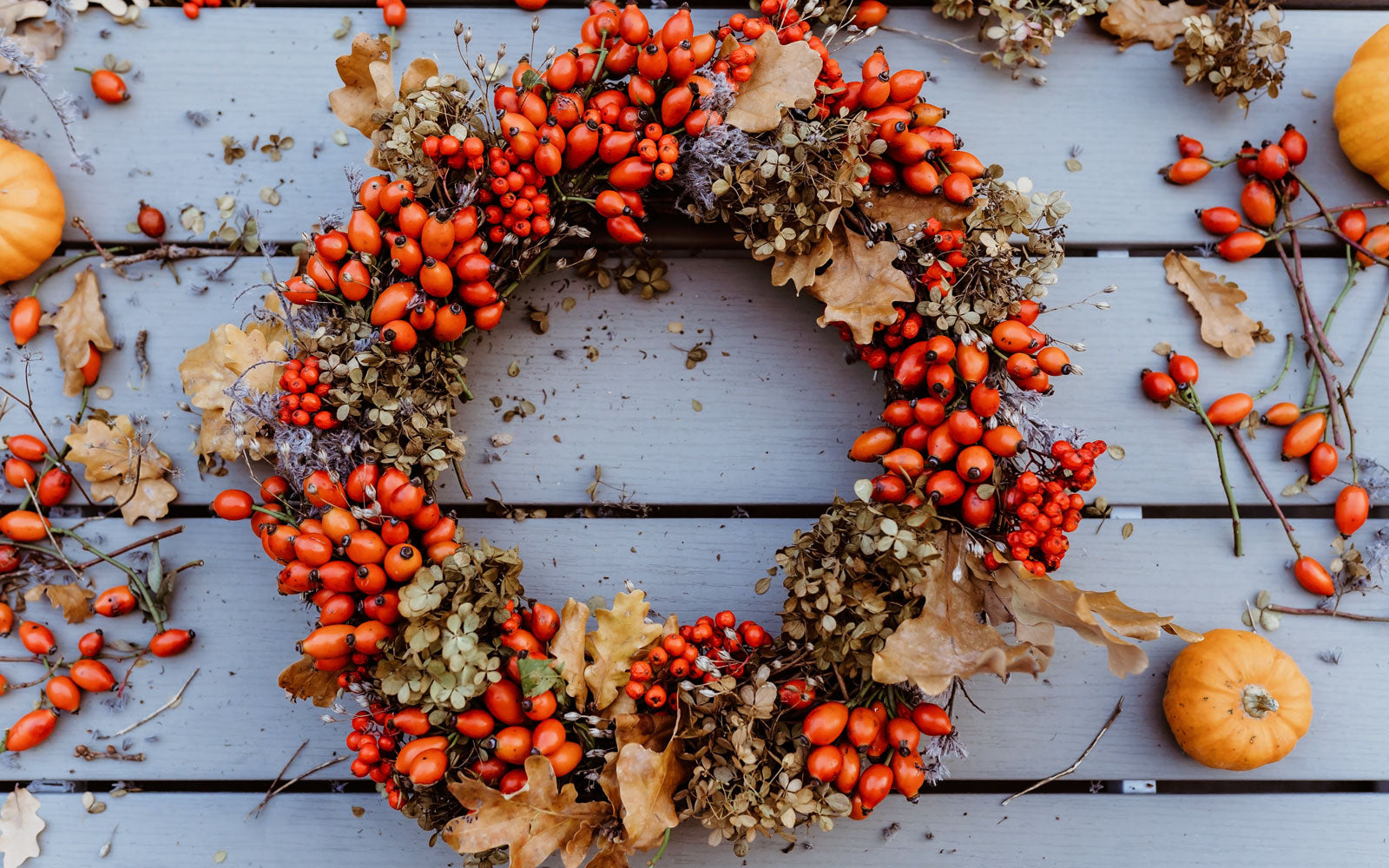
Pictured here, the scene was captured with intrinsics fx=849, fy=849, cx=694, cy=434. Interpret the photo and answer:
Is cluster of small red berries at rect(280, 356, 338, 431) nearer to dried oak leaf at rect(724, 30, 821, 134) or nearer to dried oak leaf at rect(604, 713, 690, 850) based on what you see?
dried oak leaf at rect(604, 713, 690, 850)

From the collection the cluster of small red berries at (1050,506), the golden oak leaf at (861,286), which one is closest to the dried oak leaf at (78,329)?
the golden oak leaf at (861,286)

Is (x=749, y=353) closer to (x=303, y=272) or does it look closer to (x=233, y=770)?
(x=303, y=272)

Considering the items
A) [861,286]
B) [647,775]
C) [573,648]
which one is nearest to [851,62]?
[861,286]

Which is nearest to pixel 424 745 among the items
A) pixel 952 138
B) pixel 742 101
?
pixel 742 101

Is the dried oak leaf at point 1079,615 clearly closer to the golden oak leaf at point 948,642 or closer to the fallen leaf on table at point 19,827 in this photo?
the golden oak leaf at point 948,642

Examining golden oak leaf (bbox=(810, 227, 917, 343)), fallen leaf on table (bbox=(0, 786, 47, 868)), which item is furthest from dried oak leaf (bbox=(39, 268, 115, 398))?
golden oak leaf (bbox=(810, 227, 917, 343))

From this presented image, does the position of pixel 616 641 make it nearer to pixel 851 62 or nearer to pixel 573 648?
pixel 573 648
